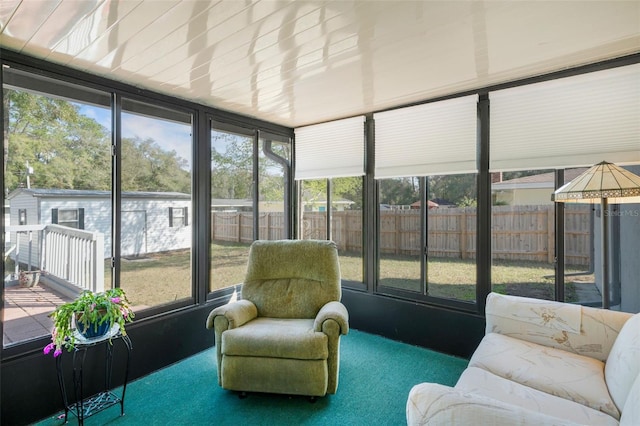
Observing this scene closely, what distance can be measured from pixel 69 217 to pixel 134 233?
18.7 inches

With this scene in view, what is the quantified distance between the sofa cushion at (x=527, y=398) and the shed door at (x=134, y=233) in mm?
2643

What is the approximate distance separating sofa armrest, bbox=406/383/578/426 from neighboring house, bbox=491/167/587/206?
2275 millimetres

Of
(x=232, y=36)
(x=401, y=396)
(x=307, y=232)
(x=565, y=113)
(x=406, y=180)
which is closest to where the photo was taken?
(x=232, y=36)

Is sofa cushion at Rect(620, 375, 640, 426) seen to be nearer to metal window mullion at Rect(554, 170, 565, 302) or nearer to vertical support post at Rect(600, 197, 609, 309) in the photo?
vertical support post at Rect(600, 197, 609, 309)

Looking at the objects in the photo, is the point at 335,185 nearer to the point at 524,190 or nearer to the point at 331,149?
the point at 331,149

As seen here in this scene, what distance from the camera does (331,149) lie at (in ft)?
12.6

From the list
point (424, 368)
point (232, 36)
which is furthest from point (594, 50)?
point (424, 368)

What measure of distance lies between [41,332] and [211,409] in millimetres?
1307

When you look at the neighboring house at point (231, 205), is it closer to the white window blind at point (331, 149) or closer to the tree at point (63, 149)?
the tree at point (63, 149)

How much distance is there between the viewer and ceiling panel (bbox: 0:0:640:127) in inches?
62.1

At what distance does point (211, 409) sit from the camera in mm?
2115

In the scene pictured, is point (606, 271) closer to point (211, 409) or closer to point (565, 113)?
point (565, 113)

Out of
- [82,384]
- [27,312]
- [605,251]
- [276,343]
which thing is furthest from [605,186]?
[27,312]

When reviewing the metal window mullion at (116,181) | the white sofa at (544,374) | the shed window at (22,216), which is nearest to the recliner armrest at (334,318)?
the white sofa at (544,374)
